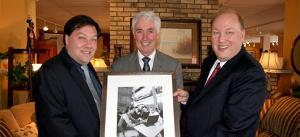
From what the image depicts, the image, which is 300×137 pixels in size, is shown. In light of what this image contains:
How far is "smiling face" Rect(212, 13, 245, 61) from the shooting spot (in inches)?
68.2

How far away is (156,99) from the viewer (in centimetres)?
177

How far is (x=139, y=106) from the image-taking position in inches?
68.6

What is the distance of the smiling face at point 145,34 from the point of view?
Result: 2.20m

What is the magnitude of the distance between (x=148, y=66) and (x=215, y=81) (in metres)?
0.75

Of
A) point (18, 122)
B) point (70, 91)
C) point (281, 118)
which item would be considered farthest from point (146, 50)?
point (281, 118)

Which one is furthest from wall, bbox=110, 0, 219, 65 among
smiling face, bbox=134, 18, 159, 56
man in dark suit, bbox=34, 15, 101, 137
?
man in dark suit, bbox=34, 15, 101, 137

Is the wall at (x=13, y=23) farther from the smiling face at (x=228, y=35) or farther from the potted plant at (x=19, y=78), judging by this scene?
the smiling face at (x=228, y=35)

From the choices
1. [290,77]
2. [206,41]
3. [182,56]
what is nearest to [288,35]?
[290,77]

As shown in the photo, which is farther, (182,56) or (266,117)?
(182,56)

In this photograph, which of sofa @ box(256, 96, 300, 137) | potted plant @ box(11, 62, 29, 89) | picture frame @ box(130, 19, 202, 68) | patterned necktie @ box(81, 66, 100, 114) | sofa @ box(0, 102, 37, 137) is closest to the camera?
patterned necktie @ box(81, 66, 100, 114)

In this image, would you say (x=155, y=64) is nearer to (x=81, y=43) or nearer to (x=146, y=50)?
(x=146, y=50)

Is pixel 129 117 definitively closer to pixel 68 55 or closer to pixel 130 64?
pixel 68 55

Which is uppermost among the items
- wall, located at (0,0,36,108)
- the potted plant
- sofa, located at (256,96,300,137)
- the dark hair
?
wall, located at (0,0,36,108)

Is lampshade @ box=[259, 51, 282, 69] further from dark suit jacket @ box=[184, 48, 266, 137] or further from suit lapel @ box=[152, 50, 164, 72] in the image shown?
dark suit jacket @ box=[184, 48, 266, 137]
